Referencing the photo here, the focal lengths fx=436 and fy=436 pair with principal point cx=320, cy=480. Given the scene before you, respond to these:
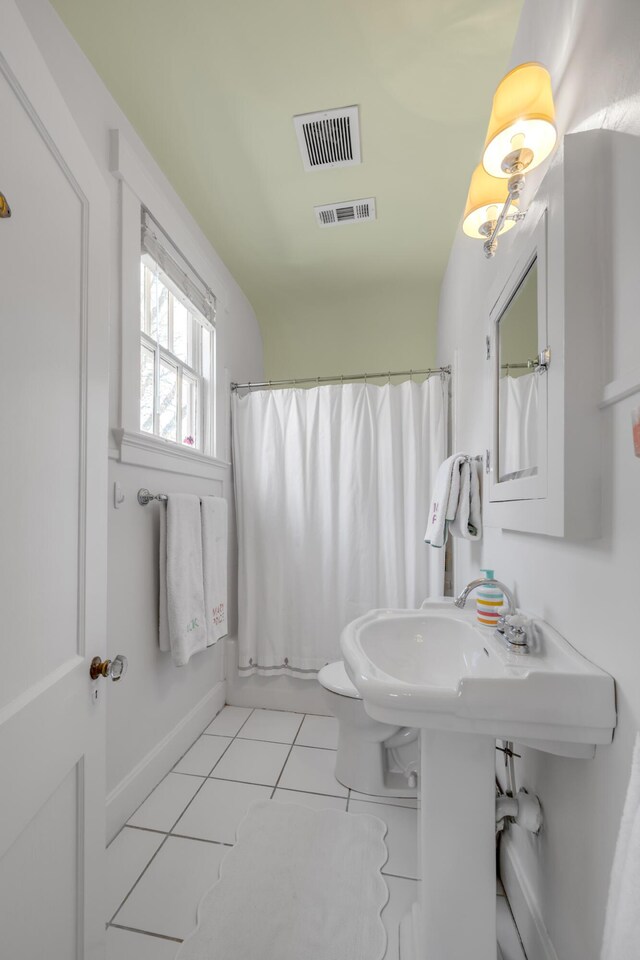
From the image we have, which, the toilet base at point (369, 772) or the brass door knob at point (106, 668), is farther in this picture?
the toilet base at point (369, 772)

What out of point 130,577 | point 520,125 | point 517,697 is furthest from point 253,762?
point 520,125

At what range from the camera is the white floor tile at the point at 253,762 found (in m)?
1.78

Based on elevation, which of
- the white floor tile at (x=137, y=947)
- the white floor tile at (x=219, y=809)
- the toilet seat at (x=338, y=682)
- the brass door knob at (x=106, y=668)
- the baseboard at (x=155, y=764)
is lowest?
the white floor tile at (x=219, y=809)

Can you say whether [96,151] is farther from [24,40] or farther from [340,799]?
[340,799]

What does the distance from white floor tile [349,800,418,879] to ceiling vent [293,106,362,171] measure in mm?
2504

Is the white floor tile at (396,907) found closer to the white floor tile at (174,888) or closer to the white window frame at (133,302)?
the white floor tile at (174,888)

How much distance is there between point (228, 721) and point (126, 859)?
2.88 feet

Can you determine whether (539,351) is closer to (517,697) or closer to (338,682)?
(517,697)

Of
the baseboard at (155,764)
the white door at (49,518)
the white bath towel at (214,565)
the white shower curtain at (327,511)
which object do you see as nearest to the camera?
the white door at (49,518)

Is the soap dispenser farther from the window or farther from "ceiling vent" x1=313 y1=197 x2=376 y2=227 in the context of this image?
"ceiling vent" x1=313 y1=197 x2=376 y2=227

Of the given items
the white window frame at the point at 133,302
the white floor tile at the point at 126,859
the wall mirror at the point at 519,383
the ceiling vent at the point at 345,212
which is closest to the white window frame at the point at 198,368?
the white window frame at the point at 133,302

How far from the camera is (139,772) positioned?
161cm

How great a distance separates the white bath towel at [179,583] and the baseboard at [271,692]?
66cm

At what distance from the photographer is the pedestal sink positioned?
0.77 meters
